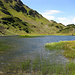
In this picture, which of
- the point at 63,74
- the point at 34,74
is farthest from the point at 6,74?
the point at 63,74

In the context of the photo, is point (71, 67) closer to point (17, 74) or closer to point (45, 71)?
point (45, 71)

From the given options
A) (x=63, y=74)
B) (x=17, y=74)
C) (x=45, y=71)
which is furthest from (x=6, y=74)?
(x=63, y=74)

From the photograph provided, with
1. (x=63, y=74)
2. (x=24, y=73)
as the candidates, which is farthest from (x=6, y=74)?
(x=63, y=74)

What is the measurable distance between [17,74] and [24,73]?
898mm

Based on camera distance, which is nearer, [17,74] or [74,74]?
[74,74]

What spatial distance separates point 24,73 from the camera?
13414 millimetres

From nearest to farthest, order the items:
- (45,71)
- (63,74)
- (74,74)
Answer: (74,74) → (63,74) → (45,71)

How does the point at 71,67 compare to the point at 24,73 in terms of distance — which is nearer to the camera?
the point at 24,73

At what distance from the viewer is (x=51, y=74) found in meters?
12.9

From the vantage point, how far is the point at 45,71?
13758 millimetres

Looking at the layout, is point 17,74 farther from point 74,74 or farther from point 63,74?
point 74,74

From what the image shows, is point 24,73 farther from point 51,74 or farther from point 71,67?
point 71,67

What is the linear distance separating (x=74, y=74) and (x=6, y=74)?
318 inches

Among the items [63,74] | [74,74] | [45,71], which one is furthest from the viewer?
[45,71]
